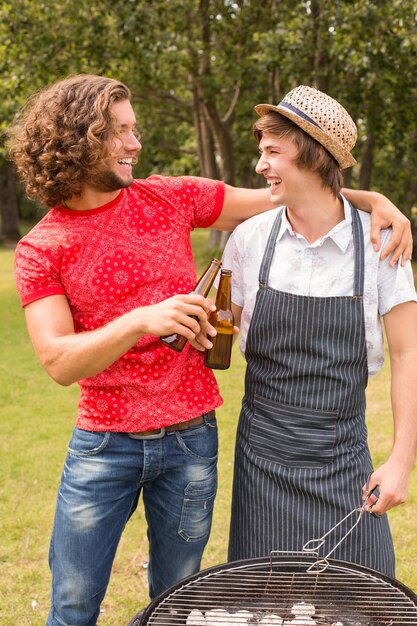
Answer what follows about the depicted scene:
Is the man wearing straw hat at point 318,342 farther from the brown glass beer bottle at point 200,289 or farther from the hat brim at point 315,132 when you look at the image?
the brown glass beer bottle at point 200,289

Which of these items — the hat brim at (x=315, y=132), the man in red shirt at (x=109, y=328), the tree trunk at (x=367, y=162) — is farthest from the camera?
the tree trunk at (x=367, y=162)

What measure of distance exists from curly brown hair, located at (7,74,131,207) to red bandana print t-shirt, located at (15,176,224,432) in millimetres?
129

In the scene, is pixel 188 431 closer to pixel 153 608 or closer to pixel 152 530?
pixel 152 530

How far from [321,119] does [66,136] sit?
2.58 ft

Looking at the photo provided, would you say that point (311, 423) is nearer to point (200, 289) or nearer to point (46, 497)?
point (200, 289)

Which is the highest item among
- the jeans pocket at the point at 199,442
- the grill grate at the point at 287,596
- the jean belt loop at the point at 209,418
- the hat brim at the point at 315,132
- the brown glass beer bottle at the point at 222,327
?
the hat brim at the point at 315,132

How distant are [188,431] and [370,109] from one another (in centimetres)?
1306

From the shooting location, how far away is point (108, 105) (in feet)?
7.53

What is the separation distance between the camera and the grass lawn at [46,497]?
411cm

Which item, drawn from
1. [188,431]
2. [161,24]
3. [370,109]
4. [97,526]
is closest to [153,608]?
[97,526]

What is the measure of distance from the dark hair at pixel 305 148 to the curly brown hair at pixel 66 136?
470 mm

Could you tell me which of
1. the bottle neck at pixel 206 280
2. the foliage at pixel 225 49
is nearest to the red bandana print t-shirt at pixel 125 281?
the bottle neck at pixel 206 280

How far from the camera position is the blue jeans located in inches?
95.3

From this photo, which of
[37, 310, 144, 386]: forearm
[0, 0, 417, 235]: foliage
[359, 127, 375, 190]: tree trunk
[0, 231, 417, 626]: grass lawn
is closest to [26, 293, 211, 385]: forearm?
[37, 310, 144, 386]: forearm
